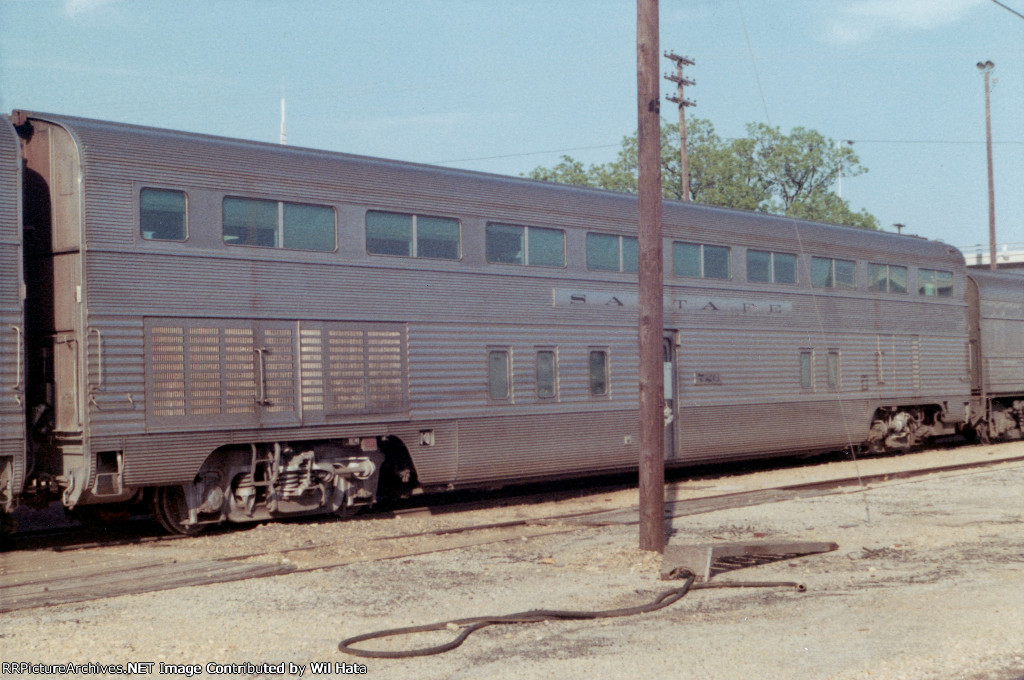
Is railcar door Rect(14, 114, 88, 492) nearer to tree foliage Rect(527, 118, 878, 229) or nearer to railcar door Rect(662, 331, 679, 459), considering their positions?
railcar door Rect(662, 331, 679, 459)

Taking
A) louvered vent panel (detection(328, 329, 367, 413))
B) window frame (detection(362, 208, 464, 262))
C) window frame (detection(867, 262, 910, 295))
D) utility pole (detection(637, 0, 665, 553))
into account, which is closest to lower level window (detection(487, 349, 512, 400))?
window frame (detection(362, 208, 464, 262))

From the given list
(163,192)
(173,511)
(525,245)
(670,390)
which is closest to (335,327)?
(163,192)

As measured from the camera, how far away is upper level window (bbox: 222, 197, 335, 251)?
1151 centimetres

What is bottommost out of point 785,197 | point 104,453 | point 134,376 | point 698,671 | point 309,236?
point 698,671

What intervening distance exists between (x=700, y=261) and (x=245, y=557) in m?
8.93

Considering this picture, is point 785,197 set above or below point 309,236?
above

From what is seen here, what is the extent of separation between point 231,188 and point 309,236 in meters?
1.03

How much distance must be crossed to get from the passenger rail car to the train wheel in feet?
0.09

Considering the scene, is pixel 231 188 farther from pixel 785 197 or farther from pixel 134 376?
pixel 785 197

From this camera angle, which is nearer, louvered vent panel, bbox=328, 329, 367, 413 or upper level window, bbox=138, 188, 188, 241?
upper level window, bbox=138, 188, 188, 241

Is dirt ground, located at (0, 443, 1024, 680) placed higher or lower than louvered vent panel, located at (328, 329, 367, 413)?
lower

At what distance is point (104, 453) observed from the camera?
34.6 ft

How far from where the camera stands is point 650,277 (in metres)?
10.6

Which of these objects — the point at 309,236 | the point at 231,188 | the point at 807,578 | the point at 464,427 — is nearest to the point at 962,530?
the point at 807,578
